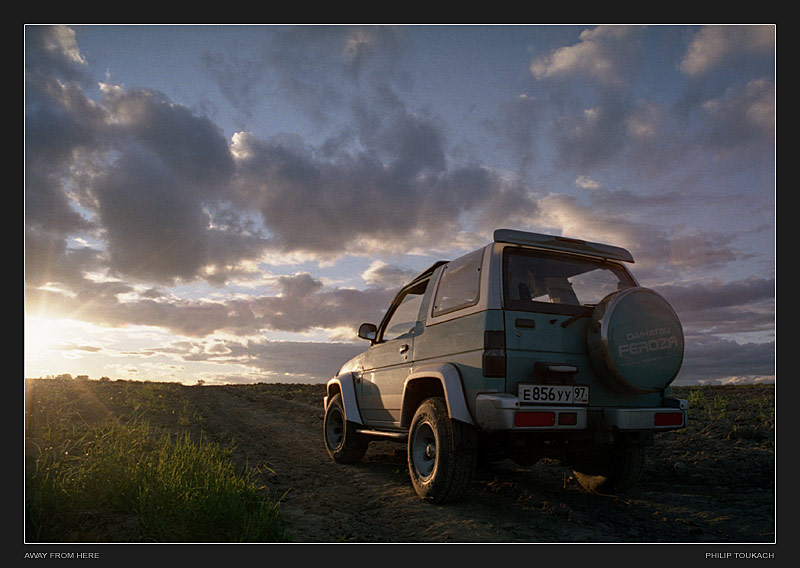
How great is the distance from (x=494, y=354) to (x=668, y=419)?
1656 millimetres

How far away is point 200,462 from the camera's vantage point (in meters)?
4.25

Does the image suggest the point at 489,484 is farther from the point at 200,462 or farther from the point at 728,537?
the point at 200,462

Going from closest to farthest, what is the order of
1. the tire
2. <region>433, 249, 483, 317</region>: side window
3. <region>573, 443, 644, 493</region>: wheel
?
the tire → <region>433, 249, 483, 317</region>: side window → <region>573, 443, 644, 493</region>: wheel

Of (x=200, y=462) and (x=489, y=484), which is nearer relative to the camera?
(x=200, y=462)

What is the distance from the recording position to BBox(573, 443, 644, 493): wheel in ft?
16.1

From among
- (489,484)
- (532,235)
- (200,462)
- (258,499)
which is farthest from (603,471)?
(200,462)

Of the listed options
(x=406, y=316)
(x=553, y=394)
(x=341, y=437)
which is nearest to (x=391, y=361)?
(x=406, y=316)

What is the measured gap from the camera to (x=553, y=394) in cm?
403

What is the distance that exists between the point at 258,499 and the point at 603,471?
129 inches

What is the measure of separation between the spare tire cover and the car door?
1.81m

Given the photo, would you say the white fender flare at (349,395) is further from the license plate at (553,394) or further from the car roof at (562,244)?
the car roof at (562,244)

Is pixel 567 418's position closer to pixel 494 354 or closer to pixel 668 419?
pixel 494 354

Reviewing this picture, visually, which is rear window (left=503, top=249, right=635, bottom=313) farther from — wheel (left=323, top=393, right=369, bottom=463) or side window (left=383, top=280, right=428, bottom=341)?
wheel (left=323, top=393, right=369, bottom=463)

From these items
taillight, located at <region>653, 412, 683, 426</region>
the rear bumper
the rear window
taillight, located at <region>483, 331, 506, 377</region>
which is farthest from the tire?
taillight, located at <region>653, 412, 683, 426</region>
